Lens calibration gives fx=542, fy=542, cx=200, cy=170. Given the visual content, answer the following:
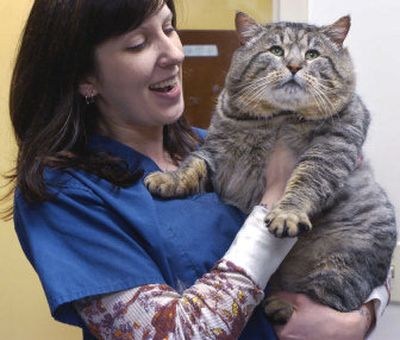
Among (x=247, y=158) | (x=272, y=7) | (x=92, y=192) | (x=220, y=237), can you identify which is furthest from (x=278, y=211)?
(x=272, y=7)

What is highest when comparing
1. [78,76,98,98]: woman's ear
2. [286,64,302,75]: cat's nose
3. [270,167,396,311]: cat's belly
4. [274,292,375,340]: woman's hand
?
[286,64,302,75]: cat's nose

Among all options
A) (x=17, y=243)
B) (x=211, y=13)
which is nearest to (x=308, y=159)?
(x=211, y=13)

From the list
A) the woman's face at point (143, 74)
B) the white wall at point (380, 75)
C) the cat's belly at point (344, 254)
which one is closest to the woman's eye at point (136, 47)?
the woman's face at point (143, 74)

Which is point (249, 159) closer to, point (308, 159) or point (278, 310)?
point (308, 159)

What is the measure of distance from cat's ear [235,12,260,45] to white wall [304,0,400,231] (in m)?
0.43

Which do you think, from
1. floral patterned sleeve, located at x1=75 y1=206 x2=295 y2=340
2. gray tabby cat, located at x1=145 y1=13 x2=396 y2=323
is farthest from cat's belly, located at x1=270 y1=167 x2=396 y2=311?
floral patterned sleeve, located at x1=75 y1=206 x2=295 y2=340

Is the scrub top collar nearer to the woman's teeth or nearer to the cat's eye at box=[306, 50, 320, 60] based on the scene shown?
the woman's teeth

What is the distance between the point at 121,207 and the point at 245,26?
0.56 metres

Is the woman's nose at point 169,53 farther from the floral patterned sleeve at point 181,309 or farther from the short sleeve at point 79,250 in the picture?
the floral patterned sleeve at point 181,309

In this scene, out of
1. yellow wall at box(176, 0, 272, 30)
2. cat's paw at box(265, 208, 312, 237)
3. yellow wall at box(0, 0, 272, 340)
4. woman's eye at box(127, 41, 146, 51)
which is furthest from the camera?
yellow wall at box(176, 0, 272, 30)

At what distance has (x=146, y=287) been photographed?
2.98 feet

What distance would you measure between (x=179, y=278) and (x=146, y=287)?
13 centimetres

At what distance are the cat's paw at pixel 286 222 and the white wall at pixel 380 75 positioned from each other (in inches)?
26.0

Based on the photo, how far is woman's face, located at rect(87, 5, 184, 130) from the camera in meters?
1.08
